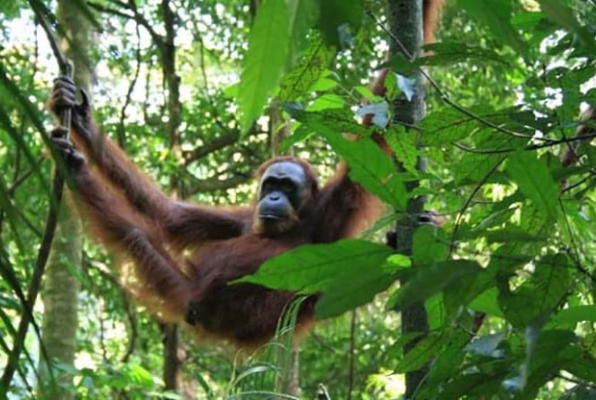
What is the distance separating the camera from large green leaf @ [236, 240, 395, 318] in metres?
0.87

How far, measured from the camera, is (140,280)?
502 cm

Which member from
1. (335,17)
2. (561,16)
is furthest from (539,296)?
(335,17)

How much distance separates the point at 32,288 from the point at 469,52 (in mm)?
744

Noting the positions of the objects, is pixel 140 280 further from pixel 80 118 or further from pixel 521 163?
pixel 521 163

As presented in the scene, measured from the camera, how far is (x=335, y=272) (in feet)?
3.36

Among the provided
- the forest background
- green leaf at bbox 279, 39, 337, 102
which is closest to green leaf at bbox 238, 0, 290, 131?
the forest background

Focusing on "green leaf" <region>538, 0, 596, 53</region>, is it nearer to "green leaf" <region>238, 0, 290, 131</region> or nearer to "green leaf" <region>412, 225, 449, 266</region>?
"green leaf" <region>238, 0, 290, 131</region>

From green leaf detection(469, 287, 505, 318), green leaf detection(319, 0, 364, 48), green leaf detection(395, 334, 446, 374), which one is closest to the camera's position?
green leaf detection(319, 0, 364, 48)

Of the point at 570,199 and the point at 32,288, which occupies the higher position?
the point at 570,199

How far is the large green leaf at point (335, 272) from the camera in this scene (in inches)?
34.3

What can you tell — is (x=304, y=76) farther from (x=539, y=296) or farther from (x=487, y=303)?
(x=539, y=296)

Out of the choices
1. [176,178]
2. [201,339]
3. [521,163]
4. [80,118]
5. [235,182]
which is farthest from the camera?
[235,182]

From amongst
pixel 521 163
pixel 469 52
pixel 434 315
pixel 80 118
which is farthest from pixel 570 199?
pixel 80 118

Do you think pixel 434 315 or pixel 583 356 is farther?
pixel 434 315
